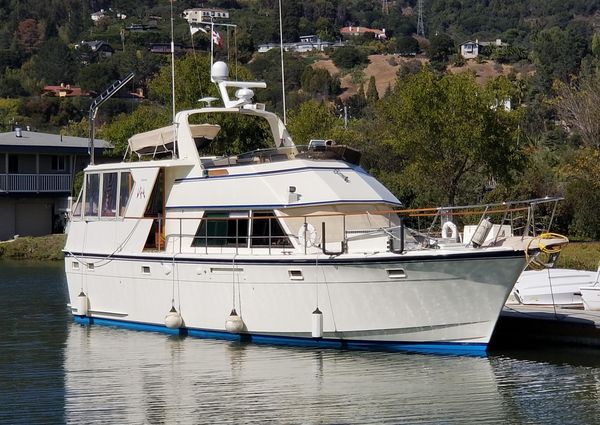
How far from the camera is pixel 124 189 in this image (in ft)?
82.1

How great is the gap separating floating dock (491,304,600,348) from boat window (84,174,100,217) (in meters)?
9.28

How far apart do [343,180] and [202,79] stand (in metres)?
25.6

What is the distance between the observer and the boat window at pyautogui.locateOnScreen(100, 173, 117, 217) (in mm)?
25328

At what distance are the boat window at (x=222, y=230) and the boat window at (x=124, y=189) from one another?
2.34 meters

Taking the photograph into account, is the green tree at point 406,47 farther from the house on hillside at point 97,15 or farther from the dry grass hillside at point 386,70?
the house on hillside at point 97,15

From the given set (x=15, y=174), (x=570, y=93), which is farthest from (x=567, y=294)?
(x=15, y=174)

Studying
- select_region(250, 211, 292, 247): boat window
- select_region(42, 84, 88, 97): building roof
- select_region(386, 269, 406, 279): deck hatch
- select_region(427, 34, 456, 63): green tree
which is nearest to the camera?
select_region(386, 269, 406, 279): deck hatch

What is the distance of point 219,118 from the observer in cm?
4541

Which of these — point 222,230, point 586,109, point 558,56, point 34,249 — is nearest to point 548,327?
point 222,230

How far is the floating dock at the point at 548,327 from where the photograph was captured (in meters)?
22.1

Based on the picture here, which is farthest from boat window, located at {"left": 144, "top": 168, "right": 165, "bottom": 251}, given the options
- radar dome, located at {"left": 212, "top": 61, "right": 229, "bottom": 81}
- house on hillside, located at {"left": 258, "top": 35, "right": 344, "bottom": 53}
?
house on hillside, located at {"left": 258, "top": 35, "right": 344, "bottom": 53}

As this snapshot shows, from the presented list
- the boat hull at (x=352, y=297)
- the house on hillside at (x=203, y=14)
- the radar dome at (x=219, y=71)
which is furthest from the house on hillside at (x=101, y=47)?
the boat hull at (x=352, y=297)

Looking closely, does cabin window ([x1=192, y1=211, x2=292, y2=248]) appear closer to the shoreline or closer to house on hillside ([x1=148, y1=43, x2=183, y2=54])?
the shoreline

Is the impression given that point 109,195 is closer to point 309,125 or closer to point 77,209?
point 77,209
